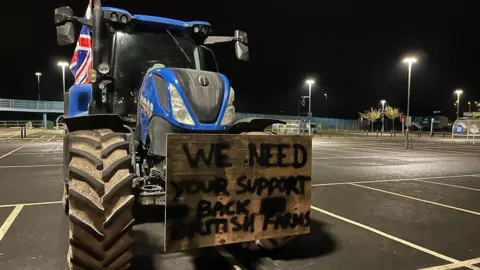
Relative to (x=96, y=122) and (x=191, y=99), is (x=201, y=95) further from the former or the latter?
(x=96, y=122)

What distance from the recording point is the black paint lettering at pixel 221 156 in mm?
3254

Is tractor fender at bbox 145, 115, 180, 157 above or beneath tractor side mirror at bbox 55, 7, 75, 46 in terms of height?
beneath

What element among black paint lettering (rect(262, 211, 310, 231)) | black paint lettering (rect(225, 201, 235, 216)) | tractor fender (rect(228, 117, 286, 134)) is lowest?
black paint lettering (rect(262, 211, 310, 231))

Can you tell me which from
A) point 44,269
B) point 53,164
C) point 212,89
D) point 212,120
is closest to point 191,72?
point 212,89

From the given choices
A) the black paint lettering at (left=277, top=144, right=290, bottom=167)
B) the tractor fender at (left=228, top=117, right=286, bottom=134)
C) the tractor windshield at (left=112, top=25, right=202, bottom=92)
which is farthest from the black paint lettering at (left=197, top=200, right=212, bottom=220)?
the tractor windshield at (left=112, top=25, right=202, bottom=92)

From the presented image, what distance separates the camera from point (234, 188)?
334 centimetres

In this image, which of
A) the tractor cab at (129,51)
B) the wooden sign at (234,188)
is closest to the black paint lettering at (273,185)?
the wooden sign at (234,188)

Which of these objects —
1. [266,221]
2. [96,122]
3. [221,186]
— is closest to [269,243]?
[266,221]

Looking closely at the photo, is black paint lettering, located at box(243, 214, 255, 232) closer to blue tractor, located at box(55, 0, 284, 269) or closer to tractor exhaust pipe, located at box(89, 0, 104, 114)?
blue tractor, located at box(55, 0, 284, 269)

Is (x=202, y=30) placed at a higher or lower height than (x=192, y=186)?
higher

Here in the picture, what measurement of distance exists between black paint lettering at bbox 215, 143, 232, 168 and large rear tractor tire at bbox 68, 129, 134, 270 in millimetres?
814

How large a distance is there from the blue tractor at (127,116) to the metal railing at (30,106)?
59.7 meters

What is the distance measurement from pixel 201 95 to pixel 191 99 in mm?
129

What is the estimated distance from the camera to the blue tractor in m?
3.21
